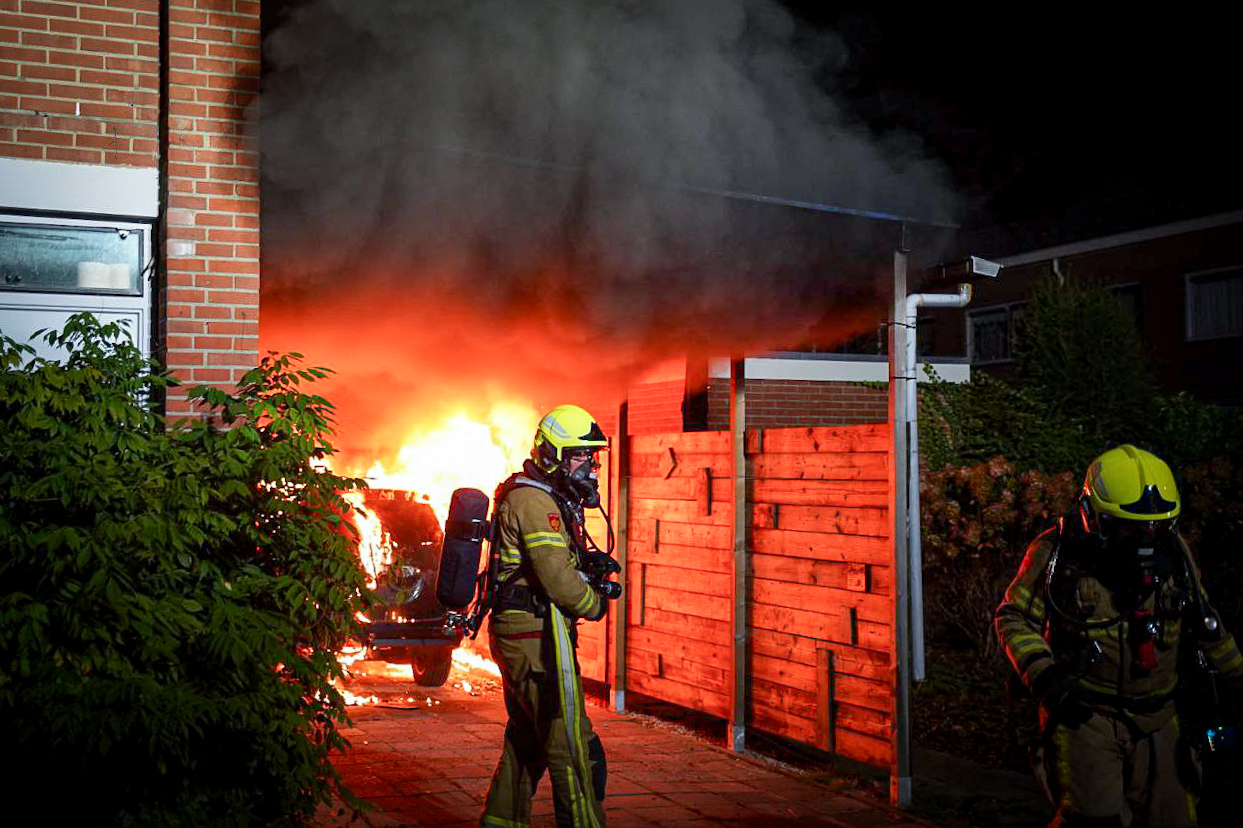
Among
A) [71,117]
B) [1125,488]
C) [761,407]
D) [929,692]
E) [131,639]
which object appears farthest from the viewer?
[761,407]

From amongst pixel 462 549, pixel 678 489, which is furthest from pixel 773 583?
pixel 462 549

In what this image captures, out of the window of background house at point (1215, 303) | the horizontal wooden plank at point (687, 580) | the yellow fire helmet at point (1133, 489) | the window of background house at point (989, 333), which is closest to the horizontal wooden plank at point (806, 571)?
the horizontal wooden plank at point (687, 580)

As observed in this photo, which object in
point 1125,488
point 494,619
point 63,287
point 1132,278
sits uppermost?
point 1132,278

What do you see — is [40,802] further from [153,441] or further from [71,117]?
[71,117]

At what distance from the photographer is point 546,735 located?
14.9 ft

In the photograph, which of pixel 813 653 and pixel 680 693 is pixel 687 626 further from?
pixel 813 653

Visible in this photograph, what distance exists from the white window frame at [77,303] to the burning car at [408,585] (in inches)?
138

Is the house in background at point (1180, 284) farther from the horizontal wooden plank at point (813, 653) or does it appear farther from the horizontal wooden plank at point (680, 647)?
the horizontal wooden plank at point (813, 653)

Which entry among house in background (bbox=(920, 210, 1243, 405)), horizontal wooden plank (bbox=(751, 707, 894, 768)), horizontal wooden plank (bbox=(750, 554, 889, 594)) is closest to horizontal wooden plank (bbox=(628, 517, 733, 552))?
horizontal wooden plank (bbox=(750, 554, 889, 594))

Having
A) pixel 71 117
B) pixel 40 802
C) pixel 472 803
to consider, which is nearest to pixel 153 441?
pixel 40 802

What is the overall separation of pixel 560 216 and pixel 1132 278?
1795cm

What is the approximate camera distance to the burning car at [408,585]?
9109mm

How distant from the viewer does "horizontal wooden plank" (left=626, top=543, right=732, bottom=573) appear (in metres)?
7.34

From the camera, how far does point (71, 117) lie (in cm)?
529
